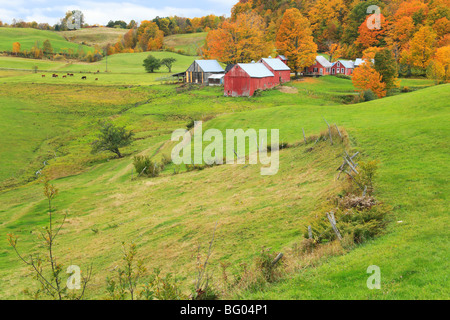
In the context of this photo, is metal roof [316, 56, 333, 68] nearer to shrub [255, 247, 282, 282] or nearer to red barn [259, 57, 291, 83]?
red barn [259, 57, 291, 83]

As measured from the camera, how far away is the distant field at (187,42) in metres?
178

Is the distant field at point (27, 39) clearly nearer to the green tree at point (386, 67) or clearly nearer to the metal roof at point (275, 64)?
the metal roof at point (275, 64)

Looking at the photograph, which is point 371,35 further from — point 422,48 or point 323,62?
point 422,48

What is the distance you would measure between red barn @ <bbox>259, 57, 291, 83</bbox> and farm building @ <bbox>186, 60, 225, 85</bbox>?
13780 mm

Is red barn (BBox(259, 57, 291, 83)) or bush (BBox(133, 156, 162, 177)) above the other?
red barn (BBox(259, 57, 291, 83))

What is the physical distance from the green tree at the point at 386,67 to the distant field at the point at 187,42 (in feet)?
418

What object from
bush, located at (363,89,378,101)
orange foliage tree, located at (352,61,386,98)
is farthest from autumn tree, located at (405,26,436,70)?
bush, located at (363,89,378,101)

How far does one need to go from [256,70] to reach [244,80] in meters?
4.89

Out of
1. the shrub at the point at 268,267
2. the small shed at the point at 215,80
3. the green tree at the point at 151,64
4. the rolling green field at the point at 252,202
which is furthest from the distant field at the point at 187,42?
the shrub at the point at 268,267

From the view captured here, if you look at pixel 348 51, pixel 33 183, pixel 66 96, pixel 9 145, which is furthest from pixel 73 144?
pixel 348 51

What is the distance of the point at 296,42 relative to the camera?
291 feet

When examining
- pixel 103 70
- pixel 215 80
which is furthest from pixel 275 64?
pixel 103 70

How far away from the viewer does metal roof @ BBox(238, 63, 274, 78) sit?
70.4 metres

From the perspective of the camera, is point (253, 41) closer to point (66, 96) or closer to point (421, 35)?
point (421, 35)
